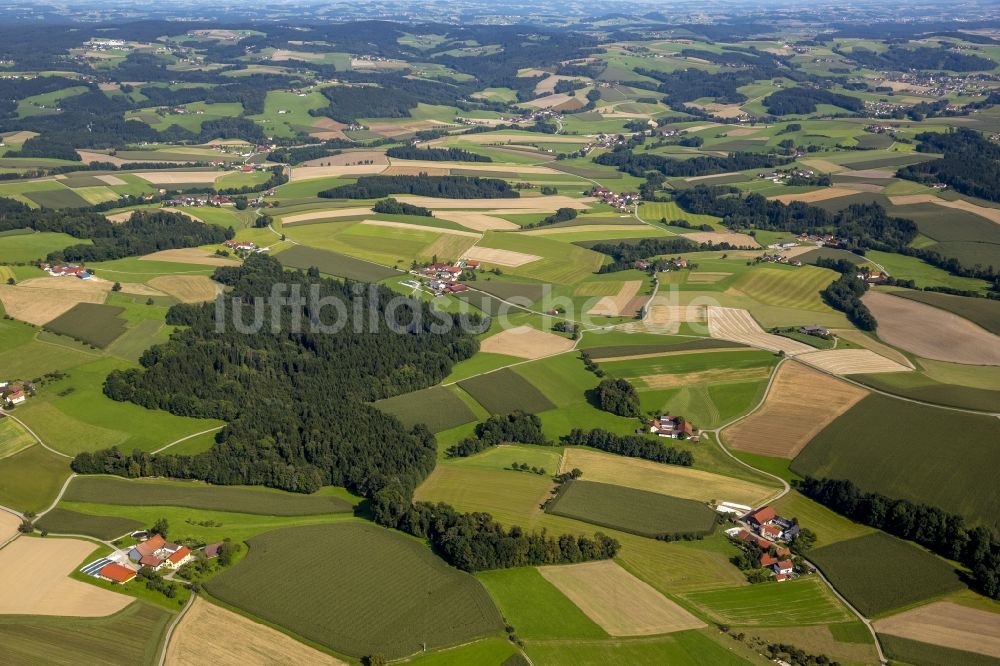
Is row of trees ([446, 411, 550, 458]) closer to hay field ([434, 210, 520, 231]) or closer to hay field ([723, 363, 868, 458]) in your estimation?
hay field ([723, 363, 868, 458])

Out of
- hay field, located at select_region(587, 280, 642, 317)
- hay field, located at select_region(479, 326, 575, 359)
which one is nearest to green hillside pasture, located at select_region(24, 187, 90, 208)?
hay field, located at select_region(479, 326, 575, 359)

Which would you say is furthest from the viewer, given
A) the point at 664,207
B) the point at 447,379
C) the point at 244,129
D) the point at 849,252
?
the point at 244,129

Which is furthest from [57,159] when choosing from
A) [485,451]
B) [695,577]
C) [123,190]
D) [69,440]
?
[695,577]

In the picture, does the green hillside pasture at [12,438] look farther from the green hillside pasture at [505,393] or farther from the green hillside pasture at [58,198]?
the green hillside pasture at [58,198]

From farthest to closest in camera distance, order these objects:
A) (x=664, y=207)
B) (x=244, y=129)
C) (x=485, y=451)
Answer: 1. (x=244, y=129)
2. (x=664, y=207)
3. (x=485, y=451)

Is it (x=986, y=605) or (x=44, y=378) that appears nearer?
(x=986, y=605)

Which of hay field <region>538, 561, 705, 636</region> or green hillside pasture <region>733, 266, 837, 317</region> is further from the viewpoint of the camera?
green hillside pasture <region>733, 266, 837, 317</region>

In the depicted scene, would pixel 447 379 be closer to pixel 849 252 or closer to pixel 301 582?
pixel 301 582
